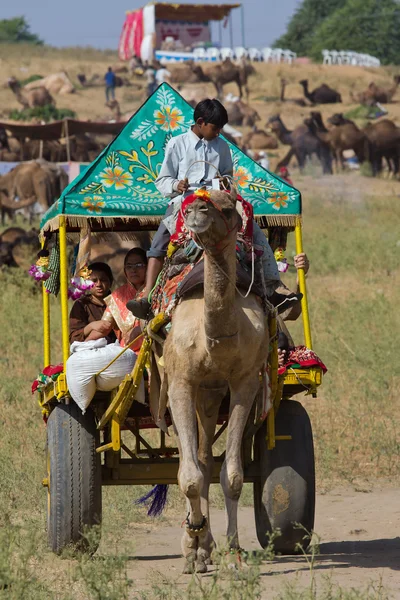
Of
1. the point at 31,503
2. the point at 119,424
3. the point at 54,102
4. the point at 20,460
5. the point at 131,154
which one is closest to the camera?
the point at 119,424

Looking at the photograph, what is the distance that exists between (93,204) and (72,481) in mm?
1653

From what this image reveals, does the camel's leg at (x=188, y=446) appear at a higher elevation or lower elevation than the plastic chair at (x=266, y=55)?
higher

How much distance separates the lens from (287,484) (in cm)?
708

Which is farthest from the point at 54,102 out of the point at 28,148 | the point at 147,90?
the point at 28,148

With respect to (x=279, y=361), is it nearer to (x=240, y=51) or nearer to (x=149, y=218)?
(x=149, y=218)

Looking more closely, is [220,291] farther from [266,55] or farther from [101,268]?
[266,55]

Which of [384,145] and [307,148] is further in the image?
[307,148]

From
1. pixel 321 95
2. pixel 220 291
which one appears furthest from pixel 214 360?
pixel 321 95

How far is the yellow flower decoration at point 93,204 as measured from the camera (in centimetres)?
729

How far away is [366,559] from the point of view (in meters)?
7.08

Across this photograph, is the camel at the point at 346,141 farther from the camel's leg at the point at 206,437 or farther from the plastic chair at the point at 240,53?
the camel's leg at the point at 206,437

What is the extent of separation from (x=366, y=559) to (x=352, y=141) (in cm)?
2871

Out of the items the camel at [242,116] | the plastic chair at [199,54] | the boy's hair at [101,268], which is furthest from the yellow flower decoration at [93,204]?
the plastic chair at [199,54]

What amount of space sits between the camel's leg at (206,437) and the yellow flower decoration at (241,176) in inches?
68.3
